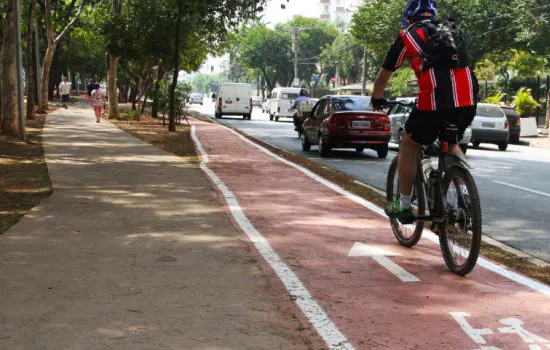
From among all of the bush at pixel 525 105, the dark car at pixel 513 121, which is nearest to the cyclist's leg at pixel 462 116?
the dark car at pixel 513 121

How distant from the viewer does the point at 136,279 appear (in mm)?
5254

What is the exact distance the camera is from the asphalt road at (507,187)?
7.96 meters

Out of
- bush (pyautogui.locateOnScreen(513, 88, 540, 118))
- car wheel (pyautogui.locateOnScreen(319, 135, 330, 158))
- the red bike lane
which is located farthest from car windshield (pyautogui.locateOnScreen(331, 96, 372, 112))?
bush (pyautogui.locateOnScreen(513, 88, 540, 118))

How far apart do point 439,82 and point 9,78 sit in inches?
556

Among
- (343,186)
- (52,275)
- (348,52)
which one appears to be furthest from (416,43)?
(348,52)

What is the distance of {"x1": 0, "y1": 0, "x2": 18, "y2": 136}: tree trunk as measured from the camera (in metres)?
17.1

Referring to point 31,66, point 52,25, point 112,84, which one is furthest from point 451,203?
point 52,25

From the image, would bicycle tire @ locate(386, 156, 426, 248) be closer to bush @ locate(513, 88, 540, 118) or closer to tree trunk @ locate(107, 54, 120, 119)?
tree trunk @ locate(107, 54, 120, 119)

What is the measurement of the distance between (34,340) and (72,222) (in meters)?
3.69

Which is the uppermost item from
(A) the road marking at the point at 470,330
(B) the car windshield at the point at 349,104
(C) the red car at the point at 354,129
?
(B) the car windshield at the point at 349,104

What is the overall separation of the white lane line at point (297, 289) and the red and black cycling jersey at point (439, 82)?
162cm

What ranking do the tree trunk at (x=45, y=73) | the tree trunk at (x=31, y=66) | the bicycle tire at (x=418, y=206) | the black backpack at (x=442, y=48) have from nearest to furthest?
1. the black backpack at (x=442, y=48)
2. the bicycle tire at (x=418, y=206)
3. the tree trunk at (x=31, y=66)
4. the tree trunk at (x=45, y=73)

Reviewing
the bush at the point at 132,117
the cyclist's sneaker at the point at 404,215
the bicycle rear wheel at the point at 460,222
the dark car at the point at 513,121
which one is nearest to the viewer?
the bicycle rear wheel at the point at 460,222

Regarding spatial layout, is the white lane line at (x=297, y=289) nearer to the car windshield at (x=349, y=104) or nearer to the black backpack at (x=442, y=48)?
the black backpack at (x=442, y=48)
